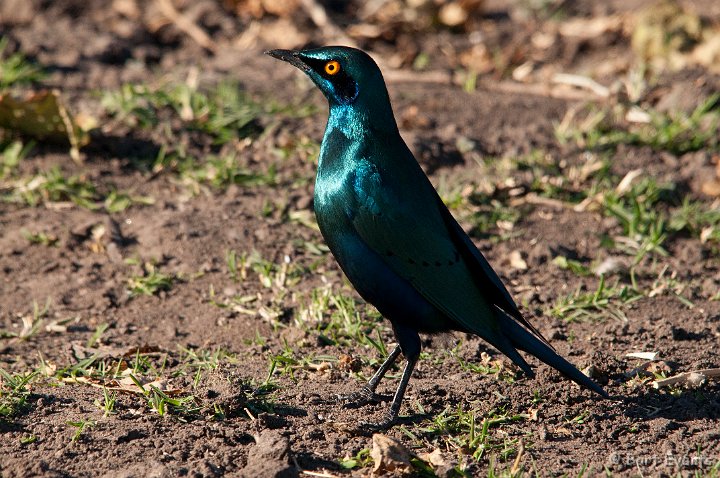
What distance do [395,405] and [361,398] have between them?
200 mm

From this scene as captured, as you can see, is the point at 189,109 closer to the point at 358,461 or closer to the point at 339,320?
the point at 339,320

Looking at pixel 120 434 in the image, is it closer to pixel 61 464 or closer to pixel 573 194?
pixel 61 464

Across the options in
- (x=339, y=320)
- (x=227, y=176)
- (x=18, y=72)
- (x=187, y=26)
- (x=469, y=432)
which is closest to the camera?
(x=469, y=432)

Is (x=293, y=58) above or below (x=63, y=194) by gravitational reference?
above

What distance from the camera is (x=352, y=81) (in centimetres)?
387

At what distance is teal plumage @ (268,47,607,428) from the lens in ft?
12.4

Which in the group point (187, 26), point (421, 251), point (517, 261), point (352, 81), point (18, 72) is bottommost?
point (517, 261)

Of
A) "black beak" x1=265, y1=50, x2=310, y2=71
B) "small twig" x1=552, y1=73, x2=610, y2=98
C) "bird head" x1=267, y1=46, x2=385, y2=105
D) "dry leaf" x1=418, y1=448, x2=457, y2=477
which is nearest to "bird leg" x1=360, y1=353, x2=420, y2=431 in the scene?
"dry leaf" x1=418, y1=448, x2=457, y2=477

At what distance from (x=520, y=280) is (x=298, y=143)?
1.70 m

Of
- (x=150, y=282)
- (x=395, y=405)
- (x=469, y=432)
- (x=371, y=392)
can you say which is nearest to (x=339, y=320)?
(x=371, y=392)

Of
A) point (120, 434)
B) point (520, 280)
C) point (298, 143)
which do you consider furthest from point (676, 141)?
point (120, 434)

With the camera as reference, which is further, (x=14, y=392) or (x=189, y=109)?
(x=189, y=109)

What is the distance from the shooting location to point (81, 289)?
488 cm

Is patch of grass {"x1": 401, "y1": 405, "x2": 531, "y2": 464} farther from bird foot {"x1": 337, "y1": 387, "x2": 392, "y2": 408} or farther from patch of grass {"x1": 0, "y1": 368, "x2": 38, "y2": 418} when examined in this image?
patch of grass {"x1": 0, "y1": 368, "x2": 38, "y2": 418}
